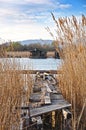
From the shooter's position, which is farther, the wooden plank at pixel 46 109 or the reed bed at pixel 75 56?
the reed bed at pixel 75 56

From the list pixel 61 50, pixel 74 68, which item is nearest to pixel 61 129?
pixel 74 68

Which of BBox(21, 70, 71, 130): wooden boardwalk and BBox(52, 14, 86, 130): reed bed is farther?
BBox(52, 14, 86, 130): reed bed

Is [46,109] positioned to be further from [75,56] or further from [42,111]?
[75,56]

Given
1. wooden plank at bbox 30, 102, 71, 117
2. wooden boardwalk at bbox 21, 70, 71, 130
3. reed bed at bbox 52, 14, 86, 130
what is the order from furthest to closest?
reed bed at bbox 52, 14, 86, 130, wooden plank at bbox 30, 102, 71, 117, wooden boardwalk at bbox 21, 70, 71, 130

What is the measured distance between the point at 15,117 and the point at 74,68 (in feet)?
4.80

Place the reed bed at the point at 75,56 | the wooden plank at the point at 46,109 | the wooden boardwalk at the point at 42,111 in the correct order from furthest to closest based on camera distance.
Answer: the reed bed at the point at 75,56 < the wooden plank at the point at 46,109 < the wooden boardwalk at the point at 42,111

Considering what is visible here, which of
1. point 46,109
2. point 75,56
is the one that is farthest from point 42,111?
point 75,56

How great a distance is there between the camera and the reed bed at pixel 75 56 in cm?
448

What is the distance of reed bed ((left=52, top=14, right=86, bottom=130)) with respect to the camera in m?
4.48

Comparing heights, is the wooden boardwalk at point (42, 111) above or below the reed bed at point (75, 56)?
below

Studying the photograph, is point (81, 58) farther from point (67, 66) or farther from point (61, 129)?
point (61, 129)

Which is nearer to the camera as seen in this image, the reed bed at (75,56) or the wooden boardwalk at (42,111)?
the wooden boardwalk at (42,111)

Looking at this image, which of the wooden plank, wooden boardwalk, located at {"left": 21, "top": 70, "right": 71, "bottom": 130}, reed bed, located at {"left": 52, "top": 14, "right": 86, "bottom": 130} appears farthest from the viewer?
reed bed, located at {"left": 52, "top": 14, "right": 86, "bottom": 130}

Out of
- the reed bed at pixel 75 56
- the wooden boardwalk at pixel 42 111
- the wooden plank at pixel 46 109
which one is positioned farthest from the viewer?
the reed bed at pixel 75 56
